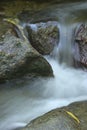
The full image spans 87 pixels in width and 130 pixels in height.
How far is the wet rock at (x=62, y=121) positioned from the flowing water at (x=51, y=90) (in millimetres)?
676

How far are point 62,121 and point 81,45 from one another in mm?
2808

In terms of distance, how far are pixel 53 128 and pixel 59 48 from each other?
124 inches

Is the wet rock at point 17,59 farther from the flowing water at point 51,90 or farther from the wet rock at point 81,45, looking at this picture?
the wet rock at point 81,45

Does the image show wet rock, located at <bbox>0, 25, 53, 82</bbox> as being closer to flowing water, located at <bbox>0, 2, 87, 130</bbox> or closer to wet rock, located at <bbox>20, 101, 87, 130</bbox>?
flowing water, located at <bbox>0, 2, 87, 130</bbox>

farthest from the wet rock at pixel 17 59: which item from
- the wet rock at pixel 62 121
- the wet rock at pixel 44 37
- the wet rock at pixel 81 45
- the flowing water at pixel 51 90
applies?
the wet rock at pixel 62 121

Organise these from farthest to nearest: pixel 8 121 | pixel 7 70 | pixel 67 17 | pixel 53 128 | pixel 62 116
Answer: pixel 67 17 → pixel 7 70 → pixel 8 121 → pixel 62 116 → pixel 53 128

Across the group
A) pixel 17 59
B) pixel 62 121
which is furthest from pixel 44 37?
pixel 62 121

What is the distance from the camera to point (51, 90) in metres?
5.53

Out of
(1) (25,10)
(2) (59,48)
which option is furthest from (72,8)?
(2) (59,48)

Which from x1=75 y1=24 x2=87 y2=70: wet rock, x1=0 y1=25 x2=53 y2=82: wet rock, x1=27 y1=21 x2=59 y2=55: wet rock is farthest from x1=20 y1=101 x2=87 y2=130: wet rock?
x1=27 y1=21 x2=59 y2=55: wet rock

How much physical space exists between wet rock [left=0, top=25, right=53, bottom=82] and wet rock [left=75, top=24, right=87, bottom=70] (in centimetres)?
80

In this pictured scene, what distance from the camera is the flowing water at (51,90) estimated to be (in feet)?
15.5

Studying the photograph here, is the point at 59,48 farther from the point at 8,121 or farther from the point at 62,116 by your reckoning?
the point at 62,116

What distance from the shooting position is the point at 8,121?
454cm
